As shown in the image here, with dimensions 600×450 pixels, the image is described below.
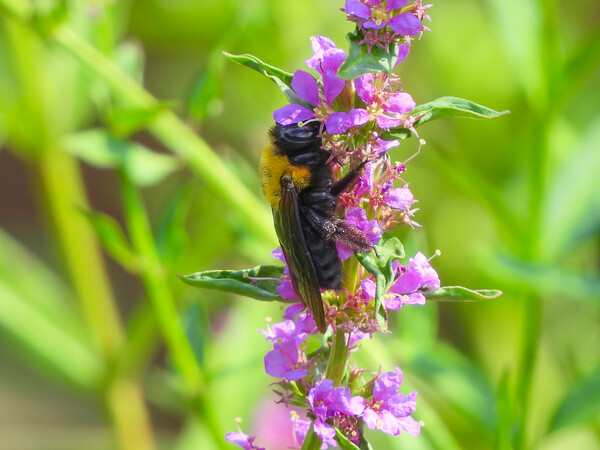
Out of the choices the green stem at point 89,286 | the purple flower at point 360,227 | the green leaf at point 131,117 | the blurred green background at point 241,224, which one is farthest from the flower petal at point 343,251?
the green stem at point 89,286

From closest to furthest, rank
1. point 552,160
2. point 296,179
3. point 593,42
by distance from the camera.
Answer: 1. point 296,179
2. point 593,42
3. point 552,160

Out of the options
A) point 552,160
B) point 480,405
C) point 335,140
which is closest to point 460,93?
point 552,160

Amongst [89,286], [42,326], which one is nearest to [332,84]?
[89,286]

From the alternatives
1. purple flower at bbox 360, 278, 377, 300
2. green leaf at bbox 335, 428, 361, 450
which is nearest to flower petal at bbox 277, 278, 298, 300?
purple flower at bbox 360, 278, 377, 300

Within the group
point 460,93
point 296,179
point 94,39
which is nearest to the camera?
point 296,179

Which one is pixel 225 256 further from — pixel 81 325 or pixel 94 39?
pixel 94 39

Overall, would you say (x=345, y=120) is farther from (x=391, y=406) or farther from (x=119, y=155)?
(x=119, y=155)
